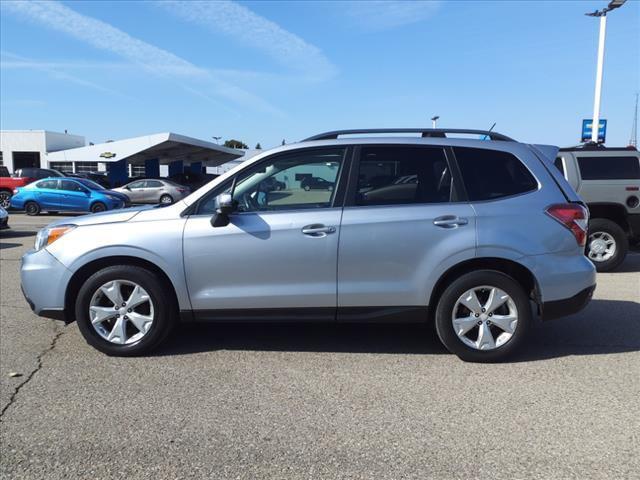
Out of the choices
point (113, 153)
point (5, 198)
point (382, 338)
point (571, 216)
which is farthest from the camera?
point (113, 153)

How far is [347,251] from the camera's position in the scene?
4.21 meters

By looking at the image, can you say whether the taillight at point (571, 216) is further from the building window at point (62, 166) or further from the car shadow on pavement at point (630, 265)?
the building window at point (62, 166)

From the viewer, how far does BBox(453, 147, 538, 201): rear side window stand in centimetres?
435

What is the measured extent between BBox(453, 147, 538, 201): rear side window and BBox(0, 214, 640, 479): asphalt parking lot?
57.2 inches

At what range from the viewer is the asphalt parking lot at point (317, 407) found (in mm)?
2883

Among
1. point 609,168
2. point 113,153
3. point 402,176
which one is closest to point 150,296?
point 402,176

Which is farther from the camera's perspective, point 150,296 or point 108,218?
point 108,218

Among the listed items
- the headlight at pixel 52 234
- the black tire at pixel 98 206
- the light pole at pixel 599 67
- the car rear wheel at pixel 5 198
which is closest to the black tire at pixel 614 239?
the headlight at pixel 52 234

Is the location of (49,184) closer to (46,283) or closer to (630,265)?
(46,283)

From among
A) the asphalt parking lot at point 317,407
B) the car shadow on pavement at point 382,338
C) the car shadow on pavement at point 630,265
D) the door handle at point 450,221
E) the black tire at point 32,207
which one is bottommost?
the asphalt parking lot at point 317,407

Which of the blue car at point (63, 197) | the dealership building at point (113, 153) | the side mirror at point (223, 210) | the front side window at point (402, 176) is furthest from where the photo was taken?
the dealership building at point (113, 153)

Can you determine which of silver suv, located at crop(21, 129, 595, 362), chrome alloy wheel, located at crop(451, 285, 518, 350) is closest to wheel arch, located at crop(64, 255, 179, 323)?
silver suv, located at crop(21, 129, 595, 362)

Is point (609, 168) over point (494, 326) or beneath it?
over

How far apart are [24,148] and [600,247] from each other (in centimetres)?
5327
